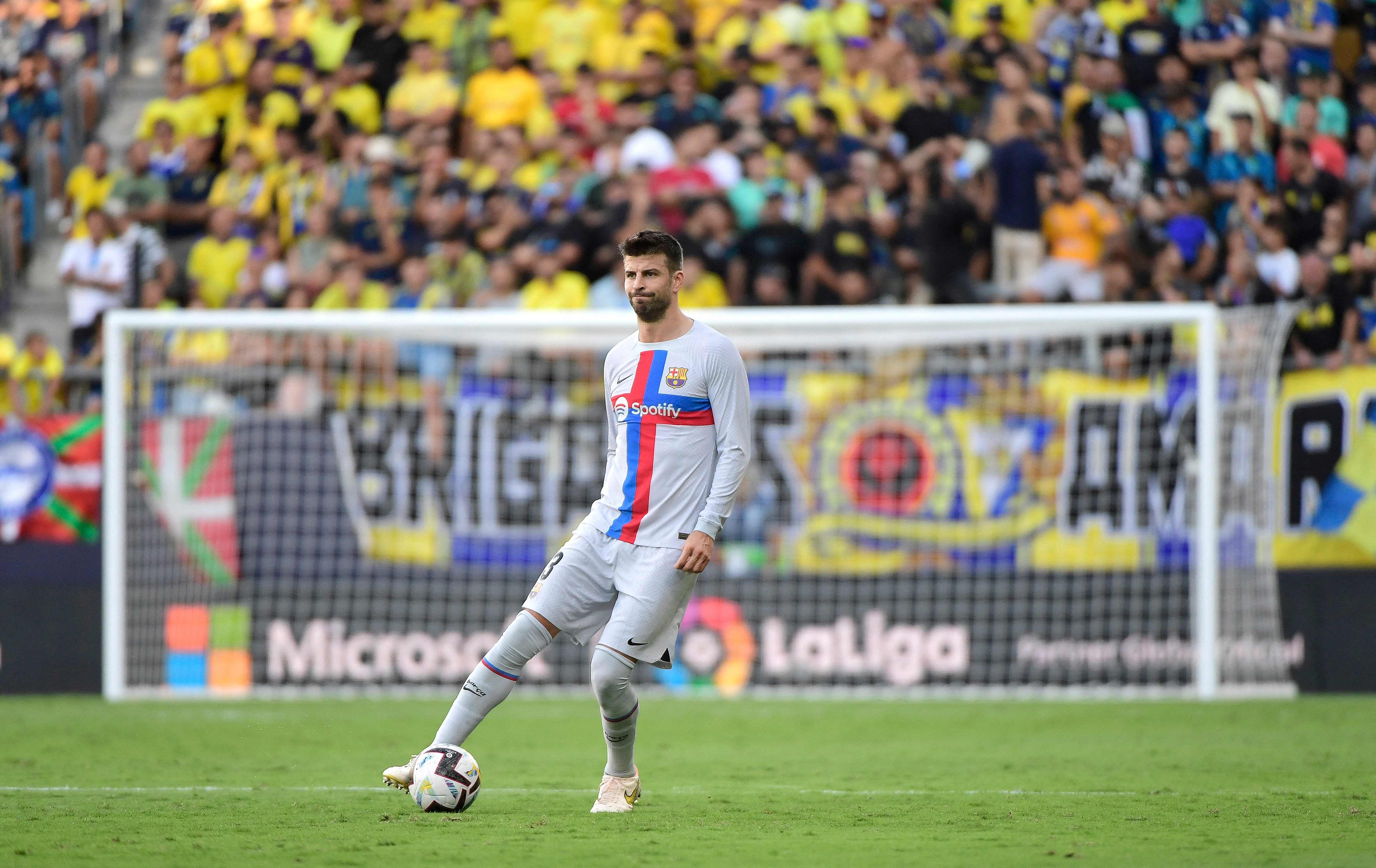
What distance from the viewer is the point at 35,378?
43.2ft

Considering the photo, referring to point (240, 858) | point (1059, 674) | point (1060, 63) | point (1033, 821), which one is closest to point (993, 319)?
point (1059, 674)

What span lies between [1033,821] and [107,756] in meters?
4.55

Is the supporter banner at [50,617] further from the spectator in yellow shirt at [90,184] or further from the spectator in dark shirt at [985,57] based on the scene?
the spectator in dark shirt at [985,57]

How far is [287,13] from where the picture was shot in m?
16.5

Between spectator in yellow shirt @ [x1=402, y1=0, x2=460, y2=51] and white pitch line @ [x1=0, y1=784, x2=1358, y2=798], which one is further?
spectator in yellow shirt @ [x1=402, y1=0, x2=460, y2=51]

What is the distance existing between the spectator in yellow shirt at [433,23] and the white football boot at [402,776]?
1134 cm

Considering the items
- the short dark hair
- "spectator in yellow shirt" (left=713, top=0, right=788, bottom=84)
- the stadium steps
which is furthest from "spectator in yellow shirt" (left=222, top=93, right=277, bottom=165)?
the short dark hair


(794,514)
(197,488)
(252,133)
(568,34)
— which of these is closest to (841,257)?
(794,514)

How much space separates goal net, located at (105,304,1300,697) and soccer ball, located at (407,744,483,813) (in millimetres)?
5875

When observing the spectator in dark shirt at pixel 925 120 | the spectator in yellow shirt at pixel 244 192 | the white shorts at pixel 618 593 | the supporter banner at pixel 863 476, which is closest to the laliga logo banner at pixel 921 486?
the supporter banner at pixel 863 476

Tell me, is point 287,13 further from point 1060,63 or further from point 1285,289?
point 1285,289

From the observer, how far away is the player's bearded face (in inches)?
230

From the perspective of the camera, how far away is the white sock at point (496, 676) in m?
5.90

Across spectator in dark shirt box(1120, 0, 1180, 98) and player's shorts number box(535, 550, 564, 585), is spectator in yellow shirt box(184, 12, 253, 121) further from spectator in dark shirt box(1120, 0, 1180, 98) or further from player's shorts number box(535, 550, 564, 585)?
player's shorts number box(535, 550, 564, 585)
